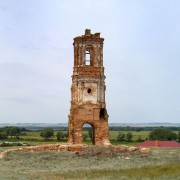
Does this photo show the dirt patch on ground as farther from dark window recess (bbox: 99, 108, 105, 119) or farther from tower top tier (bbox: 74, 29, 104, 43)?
tower top tier (bbox: 74, 29, 104, 43)

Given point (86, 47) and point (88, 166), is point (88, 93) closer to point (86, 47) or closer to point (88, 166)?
point (86, 47)

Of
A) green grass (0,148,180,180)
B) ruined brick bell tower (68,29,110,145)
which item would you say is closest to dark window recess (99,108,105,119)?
ruined brick bell tower (68,29,110,145)

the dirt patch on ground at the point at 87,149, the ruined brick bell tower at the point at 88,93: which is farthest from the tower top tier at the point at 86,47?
the dirt patch on ground at the point at 87,149

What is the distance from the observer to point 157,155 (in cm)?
2167

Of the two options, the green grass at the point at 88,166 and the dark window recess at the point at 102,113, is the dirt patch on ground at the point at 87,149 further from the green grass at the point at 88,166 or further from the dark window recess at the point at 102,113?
the dark window recess at the point at 102,113

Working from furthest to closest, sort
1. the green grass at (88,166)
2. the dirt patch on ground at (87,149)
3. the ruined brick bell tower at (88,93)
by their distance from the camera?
the ruined brick bell tower at (88,93), the dirt patch on ground at (87,149), the green grass at (88,166)

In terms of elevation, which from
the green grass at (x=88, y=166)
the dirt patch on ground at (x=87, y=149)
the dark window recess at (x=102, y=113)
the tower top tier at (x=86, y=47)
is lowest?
the green grass at (x=88, y=166)

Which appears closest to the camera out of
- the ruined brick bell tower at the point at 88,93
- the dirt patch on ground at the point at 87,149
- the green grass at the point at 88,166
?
the green grass at the point at 88,166

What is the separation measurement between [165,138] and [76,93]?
39.1 m

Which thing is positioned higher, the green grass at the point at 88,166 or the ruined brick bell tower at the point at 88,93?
the ruined brick bell tower at the point at 88,93

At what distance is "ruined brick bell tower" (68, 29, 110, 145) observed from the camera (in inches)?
968

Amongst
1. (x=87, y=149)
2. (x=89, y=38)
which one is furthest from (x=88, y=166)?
(x=89, y=38)

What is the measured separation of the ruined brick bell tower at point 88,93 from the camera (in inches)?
968

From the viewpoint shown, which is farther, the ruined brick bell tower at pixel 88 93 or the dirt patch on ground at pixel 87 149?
the ruined brick bell tower at pixel 88 93
